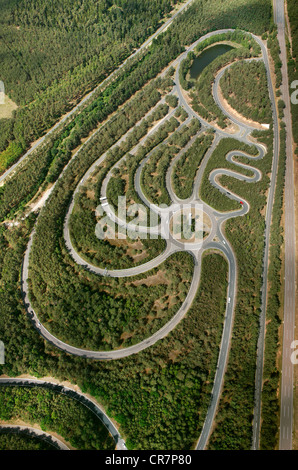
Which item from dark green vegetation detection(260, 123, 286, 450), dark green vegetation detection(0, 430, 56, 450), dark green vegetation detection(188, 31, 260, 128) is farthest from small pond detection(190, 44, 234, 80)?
dark green vegetation detection(0, 430, 56, 450)

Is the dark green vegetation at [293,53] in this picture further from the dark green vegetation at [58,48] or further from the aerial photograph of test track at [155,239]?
the dark green vegetation at [58,48]

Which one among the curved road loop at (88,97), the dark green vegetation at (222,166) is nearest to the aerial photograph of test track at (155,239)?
the dark green vegetation at (222,166)

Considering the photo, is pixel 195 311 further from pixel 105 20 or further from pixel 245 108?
→ pixel 105 20

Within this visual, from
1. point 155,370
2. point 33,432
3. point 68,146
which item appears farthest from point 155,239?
point 33,432

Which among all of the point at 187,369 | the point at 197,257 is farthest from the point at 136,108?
the point at 187,369

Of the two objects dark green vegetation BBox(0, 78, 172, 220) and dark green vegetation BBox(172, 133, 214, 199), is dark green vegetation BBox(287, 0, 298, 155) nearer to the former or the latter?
dark green vegetation BBox(172, 133, 214, 199)
